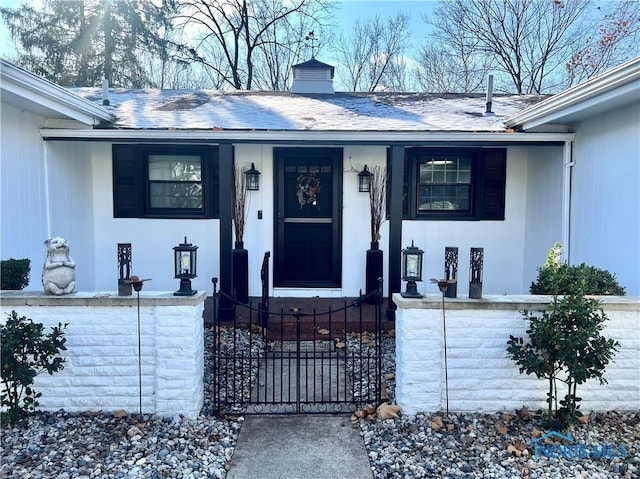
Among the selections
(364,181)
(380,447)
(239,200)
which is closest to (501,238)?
(364,181)

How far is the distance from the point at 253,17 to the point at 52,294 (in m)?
16.7

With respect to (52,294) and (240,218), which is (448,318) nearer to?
(52,294)

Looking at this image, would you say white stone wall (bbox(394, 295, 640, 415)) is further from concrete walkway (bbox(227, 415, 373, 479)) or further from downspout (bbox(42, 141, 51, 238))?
downspout (bbox(42, 141, 51, 238))

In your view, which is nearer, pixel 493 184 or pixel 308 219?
pixel 493 184

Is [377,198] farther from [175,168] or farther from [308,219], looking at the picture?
[175,168]

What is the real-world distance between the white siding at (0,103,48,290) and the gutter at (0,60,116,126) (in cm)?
47

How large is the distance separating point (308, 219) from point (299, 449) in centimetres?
425

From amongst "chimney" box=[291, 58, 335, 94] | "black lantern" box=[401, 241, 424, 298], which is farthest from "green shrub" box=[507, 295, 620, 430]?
"chimney" box=[291, 58, 335, 94]

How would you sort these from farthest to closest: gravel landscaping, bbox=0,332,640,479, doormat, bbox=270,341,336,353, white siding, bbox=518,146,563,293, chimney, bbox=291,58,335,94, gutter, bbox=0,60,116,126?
chimney, bbox=291,58,335,94
white siding, bbox=518,146,563,293
doormat, bbox=270,341,336,353
gutter, bbox=0,60,116,126
gravel landscaping, bbox=0,332,640,479

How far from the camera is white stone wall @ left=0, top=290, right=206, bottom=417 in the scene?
11.1 ft

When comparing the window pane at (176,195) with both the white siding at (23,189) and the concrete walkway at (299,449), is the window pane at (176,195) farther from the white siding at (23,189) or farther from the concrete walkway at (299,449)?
the concrete walkway at (299,449)

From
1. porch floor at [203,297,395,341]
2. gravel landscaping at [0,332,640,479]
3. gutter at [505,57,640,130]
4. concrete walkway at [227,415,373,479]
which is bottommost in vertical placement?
concrete walkway at [227,415,373,479]

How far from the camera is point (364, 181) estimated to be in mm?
6766

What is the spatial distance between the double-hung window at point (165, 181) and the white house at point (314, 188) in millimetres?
17
